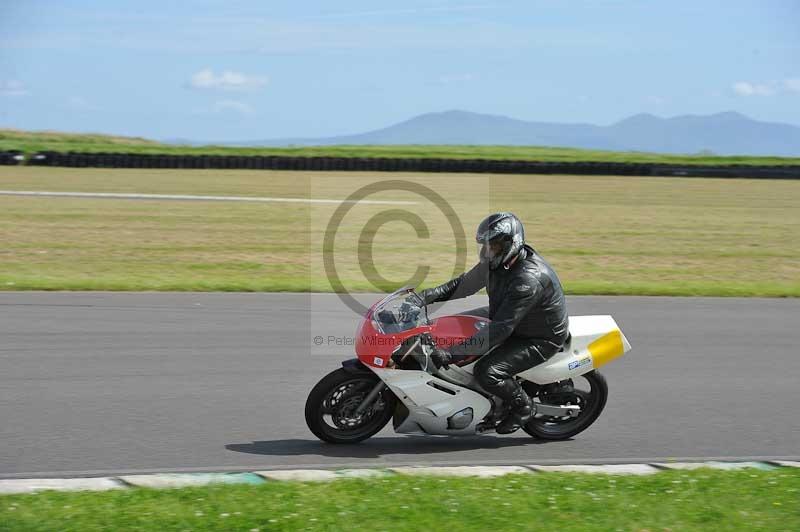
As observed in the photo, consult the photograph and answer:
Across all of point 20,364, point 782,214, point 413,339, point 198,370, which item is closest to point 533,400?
point 413,339

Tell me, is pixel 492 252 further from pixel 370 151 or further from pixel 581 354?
pixel 370 151

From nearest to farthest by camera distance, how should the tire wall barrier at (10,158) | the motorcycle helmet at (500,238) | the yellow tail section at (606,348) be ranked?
the motorcycle helmet at (500,238) → the yellow tail section at (606,348) → the tire wall barrier at (10,158)

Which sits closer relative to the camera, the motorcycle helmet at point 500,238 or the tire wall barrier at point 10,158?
the motorcycle helmet at point 500,238

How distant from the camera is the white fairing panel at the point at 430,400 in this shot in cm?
683

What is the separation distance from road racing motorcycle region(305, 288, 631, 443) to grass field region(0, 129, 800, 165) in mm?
46357

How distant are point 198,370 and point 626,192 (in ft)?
103

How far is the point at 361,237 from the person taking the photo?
23250 mm

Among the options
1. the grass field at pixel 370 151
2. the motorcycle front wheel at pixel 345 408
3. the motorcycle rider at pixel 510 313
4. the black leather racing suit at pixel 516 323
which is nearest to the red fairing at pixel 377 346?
the motorcycle front wheel at pixel 345 408

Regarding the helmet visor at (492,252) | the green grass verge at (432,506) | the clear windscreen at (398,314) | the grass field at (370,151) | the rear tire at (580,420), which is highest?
the grass field at (370,151)

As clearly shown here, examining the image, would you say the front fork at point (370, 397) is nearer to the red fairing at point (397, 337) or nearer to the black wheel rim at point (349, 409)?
the black wheel rim at point (349, 409)

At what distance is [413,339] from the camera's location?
22.3ft

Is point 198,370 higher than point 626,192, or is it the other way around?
point 626,192

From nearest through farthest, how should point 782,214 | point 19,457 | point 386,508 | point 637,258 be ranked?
point 386,508
point 19,457
point 637,258
point 782,214

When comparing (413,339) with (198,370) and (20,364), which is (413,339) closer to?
(198,370)
